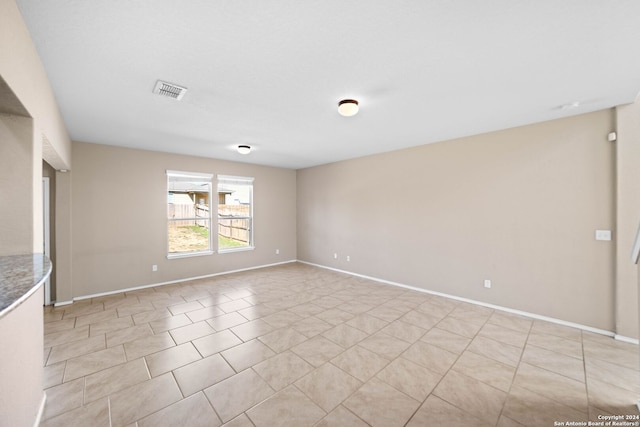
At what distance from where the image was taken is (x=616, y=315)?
9.28 feet

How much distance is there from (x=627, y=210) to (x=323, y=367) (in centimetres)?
365

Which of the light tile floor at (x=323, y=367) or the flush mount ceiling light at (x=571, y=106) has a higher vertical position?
the flush mount ceiling light at (x=571, y=106)

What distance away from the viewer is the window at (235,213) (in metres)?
5.81

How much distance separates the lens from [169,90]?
2412mm

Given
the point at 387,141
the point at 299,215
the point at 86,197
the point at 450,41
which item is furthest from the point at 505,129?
the point at 86,197

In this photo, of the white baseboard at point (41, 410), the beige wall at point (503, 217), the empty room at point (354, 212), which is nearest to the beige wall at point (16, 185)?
the empty room at point (354, 212)

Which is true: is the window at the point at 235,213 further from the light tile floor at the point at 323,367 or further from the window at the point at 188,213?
the light tile floor at the point at 323,367

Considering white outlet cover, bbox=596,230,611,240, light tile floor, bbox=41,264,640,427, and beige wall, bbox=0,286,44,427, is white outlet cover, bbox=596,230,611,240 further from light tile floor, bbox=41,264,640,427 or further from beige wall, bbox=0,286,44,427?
beige wall, bbox=0,286,44,427

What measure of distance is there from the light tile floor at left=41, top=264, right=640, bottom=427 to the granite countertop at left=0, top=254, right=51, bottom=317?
1.15 metres

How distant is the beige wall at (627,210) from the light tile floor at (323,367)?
33 cm

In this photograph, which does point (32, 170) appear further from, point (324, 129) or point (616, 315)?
point (616, 315)

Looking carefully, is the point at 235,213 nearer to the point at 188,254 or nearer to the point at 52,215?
the point at 188,254

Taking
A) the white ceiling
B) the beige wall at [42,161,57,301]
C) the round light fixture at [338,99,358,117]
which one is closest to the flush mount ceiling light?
the white ceiling

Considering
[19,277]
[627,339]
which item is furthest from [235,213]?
[627,339]
